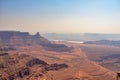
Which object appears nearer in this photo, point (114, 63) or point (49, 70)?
point (49, 70)

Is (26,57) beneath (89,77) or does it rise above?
above

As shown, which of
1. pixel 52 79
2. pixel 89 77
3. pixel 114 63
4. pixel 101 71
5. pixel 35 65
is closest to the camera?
pixel 52 79

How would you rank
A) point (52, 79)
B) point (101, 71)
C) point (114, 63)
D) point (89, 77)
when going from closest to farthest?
point (52, 79), point (89, 77), point (101, 71), point (114, 63)

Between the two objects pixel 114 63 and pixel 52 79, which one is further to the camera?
pixel 114 63

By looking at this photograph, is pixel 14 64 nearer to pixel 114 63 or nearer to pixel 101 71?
pixel 101 71

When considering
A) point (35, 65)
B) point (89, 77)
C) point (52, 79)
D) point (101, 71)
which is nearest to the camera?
point (52, 79)

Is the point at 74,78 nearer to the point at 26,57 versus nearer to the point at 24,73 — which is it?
the point at 24,73

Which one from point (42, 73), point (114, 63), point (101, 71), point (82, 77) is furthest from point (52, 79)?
point (114, 63)

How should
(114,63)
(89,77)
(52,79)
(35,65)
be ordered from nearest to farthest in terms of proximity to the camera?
1. (52,79)
2. (89,77)
3. (35,65)
4. (114,63)

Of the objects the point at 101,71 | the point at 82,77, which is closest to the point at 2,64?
the point at 82,77
